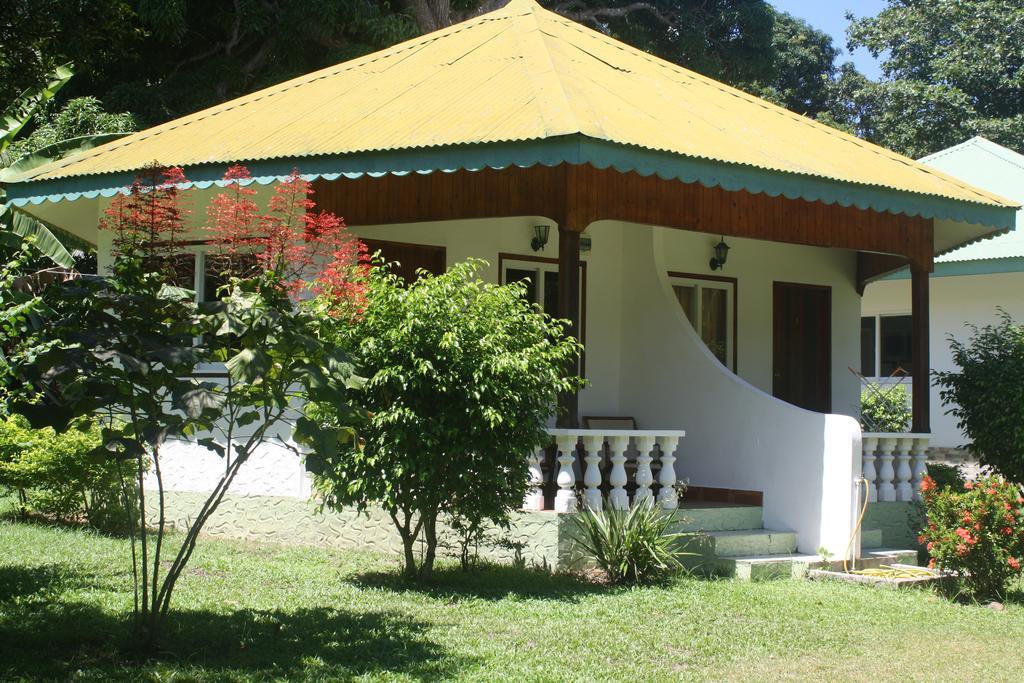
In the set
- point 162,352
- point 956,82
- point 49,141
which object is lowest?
point 162,352

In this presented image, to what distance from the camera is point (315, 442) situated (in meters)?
6.62

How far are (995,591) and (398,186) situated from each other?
6.25 meters

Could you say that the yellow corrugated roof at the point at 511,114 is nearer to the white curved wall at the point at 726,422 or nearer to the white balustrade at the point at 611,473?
the white curved wall at the point at 726,422

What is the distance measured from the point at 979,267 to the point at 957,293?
4.13 feet

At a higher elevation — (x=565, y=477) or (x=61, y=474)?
(x=565, y=477)

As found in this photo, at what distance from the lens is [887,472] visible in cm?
1212

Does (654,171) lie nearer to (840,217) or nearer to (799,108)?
(840,217)

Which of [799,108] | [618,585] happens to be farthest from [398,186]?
[799,108]

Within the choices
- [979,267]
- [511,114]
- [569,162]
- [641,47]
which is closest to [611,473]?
[569,162]

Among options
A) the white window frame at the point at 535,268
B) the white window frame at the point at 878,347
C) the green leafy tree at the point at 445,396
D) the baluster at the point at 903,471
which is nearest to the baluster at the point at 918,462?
the baluster at the point at 903,471

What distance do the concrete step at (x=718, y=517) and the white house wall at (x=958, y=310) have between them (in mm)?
9000

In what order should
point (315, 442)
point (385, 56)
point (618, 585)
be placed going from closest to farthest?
point (315, 442)
point (618, 585)
point (385, 56)

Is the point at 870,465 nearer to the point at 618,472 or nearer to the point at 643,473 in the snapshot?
the point at 643,473

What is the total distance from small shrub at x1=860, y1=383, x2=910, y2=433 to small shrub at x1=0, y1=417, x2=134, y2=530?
34.3ft
